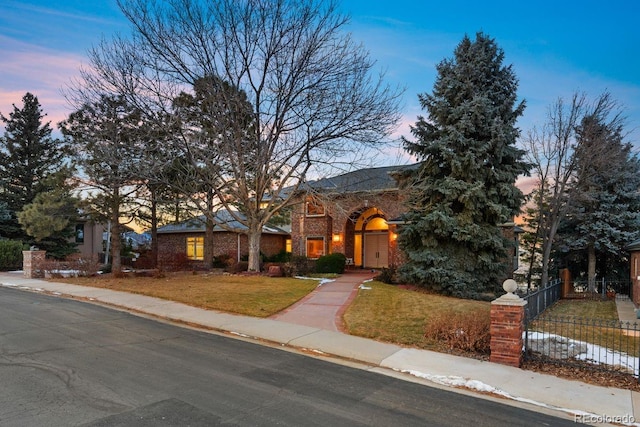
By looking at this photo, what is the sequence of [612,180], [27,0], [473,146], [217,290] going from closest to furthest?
[27,0] < [217,290] < [473,146] < [612,180]

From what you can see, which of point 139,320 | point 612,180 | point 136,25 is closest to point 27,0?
point 136,25

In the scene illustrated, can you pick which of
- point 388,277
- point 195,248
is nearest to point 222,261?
A: point 195,248

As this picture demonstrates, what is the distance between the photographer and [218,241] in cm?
3012

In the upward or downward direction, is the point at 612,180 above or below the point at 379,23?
below

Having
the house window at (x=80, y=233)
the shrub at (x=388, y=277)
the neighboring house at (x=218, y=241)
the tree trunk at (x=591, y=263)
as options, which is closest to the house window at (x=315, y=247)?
the neighboring house at (x=218, y=241)

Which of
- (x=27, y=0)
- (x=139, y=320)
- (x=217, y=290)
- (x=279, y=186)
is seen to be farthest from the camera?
(x=279, y=186)

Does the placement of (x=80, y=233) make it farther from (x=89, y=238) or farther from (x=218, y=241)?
(x=218, y=241)

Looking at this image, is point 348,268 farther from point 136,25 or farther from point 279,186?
point 136,25

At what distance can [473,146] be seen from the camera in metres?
16.9

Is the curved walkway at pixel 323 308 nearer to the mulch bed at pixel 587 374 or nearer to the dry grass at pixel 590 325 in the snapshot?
the mulch bed at pixel 587 374

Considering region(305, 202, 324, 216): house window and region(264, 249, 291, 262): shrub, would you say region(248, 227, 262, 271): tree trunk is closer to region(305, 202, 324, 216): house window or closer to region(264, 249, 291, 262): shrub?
region(305, 202, 324, 216): house window

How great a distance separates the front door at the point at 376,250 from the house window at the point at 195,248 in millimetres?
12755

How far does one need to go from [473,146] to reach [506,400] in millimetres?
12870

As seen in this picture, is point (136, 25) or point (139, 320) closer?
point (139, 320)
